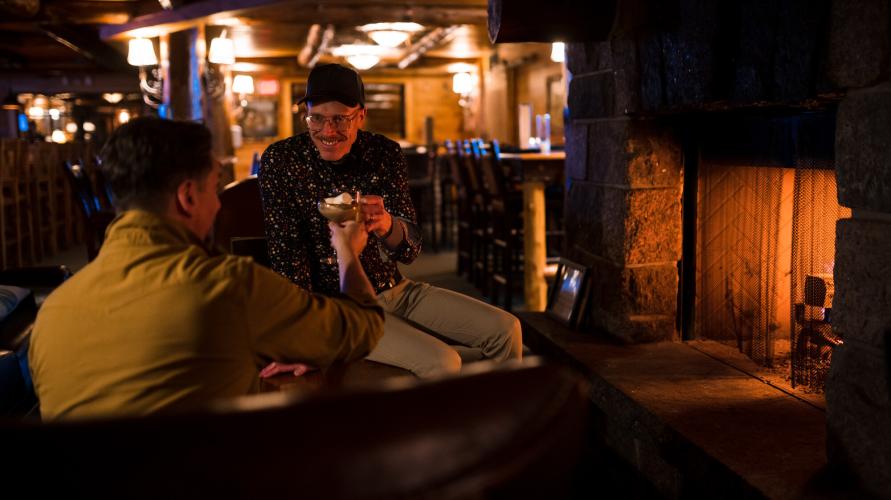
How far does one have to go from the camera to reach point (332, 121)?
2.41m

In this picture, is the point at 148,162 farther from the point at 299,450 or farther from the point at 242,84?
the point at 242,84

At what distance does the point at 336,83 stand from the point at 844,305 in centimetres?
143

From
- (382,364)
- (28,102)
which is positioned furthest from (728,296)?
(28,102)

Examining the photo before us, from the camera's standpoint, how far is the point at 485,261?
613cm

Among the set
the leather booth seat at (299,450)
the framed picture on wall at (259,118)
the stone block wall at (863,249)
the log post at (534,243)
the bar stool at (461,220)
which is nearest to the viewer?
the leather booth seat at (299,450)

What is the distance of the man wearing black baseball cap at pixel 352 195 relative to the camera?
2398 mm

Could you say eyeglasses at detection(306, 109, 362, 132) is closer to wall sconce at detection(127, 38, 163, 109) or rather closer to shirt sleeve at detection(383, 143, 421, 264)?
shirt sleeve at detection(383, 143, 421, 264)

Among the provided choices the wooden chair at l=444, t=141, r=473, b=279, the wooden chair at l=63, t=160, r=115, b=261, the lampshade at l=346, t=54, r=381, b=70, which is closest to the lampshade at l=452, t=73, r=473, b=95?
the lampshade at l=346, t=54, r=381, b=70

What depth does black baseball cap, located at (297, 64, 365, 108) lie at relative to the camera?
2.39 meters

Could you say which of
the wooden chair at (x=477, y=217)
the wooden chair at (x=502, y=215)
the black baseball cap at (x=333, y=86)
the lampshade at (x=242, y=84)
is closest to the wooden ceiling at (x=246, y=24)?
the lampshade at (x=242, y=84)

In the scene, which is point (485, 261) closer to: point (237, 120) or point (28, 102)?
point (237, 120)

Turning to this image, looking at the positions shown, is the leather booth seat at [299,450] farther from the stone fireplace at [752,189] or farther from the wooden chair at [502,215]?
the wooden chair at [502,215]

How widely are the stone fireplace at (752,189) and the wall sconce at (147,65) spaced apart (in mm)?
6168

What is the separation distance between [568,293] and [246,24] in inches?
244
